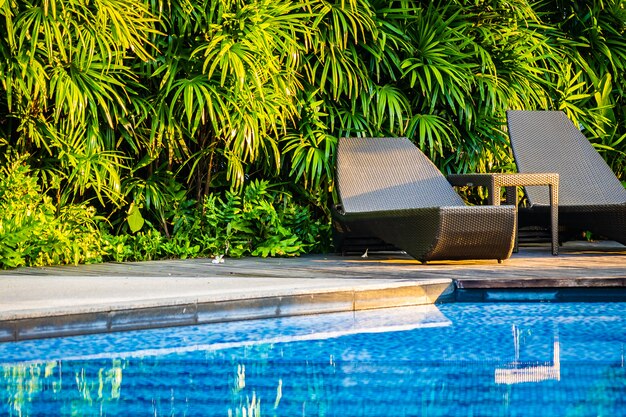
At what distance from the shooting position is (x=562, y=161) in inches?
282

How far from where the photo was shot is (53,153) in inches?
244

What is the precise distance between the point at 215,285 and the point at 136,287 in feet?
1.10

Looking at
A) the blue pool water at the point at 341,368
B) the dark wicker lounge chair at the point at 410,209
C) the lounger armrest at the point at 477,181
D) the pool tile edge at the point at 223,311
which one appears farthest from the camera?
the lounger armrest at the point at 477,181

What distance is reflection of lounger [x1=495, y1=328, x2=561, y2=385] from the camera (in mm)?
3066

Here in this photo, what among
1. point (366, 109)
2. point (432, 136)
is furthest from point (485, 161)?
point (366, 109)

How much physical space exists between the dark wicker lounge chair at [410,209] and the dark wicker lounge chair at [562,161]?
67 centimetres

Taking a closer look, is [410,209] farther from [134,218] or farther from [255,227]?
[134,218]

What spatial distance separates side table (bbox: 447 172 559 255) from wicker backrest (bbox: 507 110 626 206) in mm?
517

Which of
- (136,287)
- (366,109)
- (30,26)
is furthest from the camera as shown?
(366,109)

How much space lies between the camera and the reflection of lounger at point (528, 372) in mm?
3066

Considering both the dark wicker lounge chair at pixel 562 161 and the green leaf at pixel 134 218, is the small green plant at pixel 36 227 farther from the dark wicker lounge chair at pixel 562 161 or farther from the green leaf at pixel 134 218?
the dark wicker lounge chair at pixel 562 161

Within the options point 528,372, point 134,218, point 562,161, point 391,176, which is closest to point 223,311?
point 528,372

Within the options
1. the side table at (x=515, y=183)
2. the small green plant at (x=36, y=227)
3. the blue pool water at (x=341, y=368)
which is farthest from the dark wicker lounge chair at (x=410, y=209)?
the small green plant at (x=36, y=227)

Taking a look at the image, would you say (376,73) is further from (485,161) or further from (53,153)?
(53,153)
